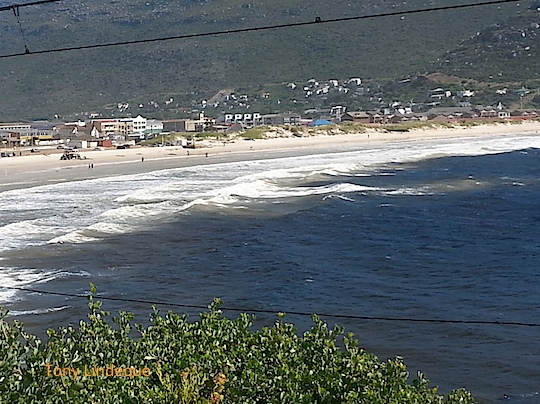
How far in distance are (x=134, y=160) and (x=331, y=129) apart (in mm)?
35320

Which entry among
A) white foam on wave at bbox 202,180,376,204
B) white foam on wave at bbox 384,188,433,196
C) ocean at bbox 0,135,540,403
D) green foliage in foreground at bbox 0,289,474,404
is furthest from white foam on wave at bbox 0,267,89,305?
white foam on wave at bbox 384,188,433,196

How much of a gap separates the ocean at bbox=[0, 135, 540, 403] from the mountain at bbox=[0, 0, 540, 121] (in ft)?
326

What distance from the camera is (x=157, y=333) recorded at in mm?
6855

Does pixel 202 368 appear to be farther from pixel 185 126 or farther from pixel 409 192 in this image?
pixel 185 126

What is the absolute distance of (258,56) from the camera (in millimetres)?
144750

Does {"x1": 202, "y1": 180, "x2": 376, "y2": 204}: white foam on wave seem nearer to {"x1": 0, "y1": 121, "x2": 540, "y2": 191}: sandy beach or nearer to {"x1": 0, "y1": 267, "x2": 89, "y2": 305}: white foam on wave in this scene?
{"x1": 0, "y1": 121, "x2": 540, "y2": 191}: sandy beach

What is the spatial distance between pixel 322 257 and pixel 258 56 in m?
126

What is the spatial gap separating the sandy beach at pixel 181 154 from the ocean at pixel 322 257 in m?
8.66

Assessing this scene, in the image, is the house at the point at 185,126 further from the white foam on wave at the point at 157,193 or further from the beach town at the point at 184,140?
the white foam on wave at the point at 157,193

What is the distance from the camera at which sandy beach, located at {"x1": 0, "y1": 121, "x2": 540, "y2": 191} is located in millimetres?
49375

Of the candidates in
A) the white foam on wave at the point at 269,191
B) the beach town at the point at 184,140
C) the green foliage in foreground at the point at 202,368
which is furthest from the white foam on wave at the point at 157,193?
the green foliage in foreground at the point at 202,368

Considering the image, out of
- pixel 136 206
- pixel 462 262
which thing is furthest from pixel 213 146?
pixel 462 262

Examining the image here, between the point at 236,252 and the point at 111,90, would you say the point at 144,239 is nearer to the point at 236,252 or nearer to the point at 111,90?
the point at 236,252

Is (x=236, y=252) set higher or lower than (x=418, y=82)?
lower
